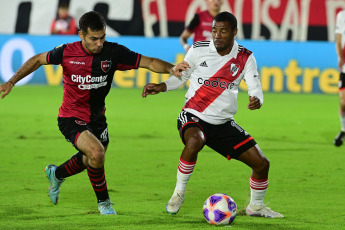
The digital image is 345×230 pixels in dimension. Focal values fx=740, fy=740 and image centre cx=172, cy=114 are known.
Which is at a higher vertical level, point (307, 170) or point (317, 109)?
point (307, 170)

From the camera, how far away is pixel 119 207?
22.3ft

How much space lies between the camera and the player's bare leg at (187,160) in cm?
647

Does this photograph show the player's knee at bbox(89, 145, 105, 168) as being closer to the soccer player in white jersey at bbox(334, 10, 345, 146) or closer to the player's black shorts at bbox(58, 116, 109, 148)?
the player's black shorts at bbox(58, 116, 109, 148)

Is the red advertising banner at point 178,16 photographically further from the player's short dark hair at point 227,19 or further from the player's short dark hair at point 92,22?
the player's short dark hair at point 92,22

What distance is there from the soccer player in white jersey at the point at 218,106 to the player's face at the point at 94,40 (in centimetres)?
56

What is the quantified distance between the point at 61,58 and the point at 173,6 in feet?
48.3

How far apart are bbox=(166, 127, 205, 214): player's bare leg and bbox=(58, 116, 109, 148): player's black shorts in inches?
34.2

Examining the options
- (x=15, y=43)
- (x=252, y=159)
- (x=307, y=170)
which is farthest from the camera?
(x=15, y=43)

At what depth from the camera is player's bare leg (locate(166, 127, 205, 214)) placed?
21.2ft

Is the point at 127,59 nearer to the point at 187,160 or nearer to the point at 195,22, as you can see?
the point at 187,160

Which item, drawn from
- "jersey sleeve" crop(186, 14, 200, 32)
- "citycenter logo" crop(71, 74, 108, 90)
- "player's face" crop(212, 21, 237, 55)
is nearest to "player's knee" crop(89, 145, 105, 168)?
"citycenter logo" crop(71, 74, 108, 90)

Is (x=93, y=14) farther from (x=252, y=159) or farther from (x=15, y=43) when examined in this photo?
(x=15, y=43)

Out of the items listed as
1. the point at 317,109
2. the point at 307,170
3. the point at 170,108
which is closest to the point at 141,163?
the point at 307,170

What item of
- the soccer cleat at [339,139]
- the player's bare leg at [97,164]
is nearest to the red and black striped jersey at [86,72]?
the player's bare leg at [97,164]
